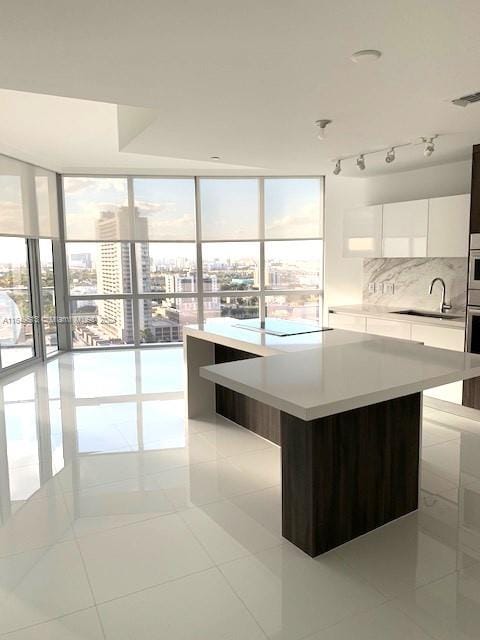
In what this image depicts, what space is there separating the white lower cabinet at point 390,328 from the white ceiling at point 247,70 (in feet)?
5.88

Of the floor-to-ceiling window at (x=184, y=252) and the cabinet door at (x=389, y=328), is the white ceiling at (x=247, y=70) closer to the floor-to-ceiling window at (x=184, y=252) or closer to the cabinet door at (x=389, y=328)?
the cabinet door at (x=389, y=328)

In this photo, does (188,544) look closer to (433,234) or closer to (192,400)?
(192,400)

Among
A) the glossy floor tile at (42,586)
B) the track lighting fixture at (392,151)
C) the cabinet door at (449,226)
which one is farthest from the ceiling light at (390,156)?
the glossy floor tile at (42,586)

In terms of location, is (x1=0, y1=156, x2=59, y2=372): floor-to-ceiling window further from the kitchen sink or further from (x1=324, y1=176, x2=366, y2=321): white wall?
the kitchen sink

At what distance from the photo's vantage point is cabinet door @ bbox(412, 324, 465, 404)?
468 cm

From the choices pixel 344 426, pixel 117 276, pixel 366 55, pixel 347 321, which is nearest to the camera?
pixel 366 55

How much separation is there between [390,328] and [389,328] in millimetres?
14

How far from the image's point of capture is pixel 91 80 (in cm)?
281

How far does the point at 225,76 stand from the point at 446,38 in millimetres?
1164

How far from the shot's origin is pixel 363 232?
610cm

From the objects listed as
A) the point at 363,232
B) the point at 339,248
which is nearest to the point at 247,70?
the point at 363,232

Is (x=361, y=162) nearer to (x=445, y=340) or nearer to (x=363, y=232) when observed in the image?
(x=363, y=232)

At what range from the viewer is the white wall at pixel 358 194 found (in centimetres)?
547

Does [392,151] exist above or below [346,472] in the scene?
above
